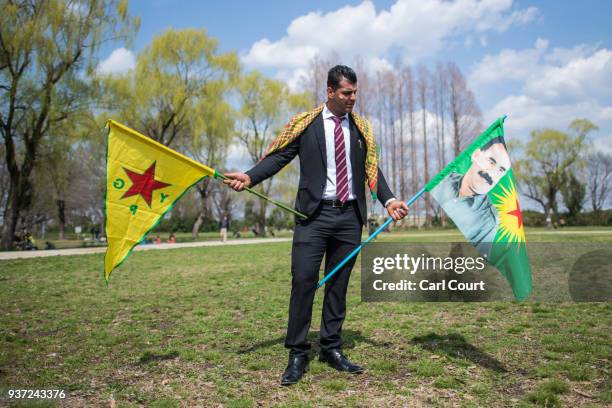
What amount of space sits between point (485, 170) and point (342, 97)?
1578mm

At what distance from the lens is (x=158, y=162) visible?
4281 mm

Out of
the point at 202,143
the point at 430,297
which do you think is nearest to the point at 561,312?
the point at 430,297

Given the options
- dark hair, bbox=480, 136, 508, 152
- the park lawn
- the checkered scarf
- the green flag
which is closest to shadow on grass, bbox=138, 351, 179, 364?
the park lawn

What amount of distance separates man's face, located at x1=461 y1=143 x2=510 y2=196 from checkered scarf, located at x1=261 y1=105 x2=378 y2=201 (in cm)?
91

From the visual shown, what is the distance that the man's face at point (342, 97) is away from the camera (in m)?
3.97

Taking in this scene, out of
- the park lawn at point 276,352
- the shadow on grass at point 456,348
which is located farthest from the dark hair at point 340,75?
the shadow on grass at point 456,348

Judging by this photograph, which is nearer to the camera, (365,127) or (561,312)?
(365,127)

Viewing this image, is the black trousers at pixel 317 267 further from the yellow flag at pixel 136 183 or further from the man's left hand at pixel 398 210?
the yellow flag at pixel 136 183

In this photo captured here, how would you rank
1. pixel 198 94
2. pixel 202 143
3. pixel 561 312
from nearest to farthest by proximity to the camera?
pixel 561 312
pixel 198 94
pixel 202 143

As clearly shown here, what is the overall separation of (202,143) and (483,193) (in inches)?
1394

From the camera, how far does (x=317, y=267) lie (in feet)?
13.4

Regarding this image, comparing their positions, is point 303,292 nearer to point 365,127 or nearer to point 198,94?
point 365,127

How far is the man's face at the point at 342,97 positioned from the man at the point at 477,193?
4.01 ft

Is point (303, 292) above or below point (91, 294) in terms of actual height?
above
